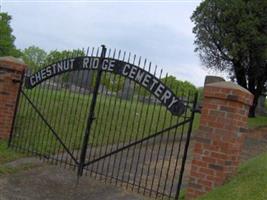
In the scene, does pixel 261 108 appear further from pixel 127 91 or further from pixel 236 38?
pixel 127 91

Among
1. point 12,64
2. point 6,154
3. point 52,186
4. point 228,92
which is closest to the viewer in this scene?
point 228,92

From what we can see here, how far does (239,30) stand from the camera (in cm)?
2138

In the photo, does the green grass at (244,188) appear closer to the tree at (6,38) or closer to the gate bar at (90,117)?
the gate bar at (90,117)

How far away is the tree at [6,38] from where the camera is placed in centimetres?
4588

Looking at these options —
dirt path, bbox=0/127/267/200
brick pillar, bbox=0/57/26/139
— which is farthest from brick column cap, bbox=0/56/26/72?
dirt path, bbox=0/127/267/200

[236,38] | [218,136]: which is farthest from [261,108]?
[218,136]

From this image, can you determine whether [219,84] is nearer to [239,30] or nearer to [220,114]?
[220,114]

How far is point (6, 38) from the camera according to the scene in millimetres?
46656

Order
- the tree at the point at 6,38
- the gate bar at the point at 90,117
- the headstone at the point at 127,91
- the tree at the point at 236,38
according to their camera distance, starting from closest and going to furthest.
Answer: the gate bar at the point at 90,117 → the headstone at the point at 127,91 → the tree at the point at 236,38 → the tree at the point at 6,38

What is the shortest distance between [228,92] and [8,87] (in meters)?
5.00

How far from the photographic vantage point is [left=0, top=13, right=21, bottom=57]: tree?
4588 cm

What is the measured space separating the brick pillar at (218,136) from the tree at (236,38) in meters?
14.0

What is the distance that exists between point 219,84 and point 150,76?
134cm

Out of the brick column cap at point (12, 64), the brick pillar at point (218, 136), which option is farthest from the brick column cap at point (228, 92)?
the brick column cap at point (12, 64)
